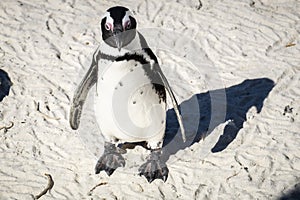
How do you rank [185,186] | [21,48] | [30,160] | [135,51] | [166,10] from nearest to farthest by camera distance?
[135,51] → [185,186] → [30,160] → [21,48] → [166,10]

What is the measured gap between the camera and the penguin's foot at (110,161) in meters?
3.24

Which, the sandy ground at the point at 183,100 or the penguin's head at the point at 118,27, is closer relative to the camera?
the penguin's head at the point at 118,27

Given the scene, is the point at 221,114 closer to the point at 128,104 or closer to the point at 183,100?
the point at 183,100

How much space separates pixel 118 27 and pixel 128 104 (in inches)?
16.2

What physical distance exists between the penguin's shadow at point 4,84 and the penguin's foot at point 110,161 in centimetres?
94

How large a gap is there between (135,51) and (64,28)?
65.0 inches

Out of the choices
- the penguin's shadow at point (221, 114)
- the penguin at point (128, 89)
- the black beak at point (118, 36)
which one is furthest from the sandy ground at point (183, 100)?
the black beak at point (118, 36)

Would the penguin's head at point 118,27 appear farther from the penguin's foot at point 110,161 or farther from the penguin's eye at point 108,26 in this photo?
the penguin's foot at point 110,161

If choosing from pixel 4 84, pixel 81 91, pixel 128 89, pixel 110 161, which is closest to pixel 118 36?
pixel 128 89

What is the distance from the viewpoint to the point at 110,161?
10.7 feet

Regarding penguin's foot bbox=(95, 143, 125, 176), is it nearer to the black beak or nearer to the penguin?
the penguin

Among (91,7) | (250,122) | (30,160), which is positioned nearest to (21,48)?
(91,7)

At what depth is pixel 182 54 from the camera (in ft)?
13.4

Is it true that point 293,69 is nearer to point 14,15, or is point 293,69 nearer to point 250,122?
point 250,122
